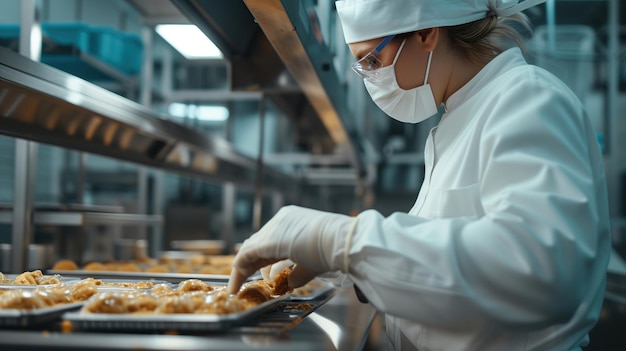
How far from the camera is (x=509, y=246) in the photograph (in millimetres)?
1053

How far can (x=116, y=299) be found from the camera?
1073 millimetres

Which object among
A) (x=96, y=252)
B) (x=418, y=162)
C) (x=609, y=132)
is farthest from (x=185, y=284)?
(x=418, y=162)

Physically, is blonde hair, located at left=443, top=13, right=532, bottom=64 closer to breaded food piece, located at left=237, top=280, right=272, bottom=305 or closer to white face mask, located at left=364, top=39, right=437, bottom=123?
white face mask, located at left=364, top=39, right=437, bottom=123

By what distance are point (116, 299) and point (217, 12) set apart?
114 centimetres

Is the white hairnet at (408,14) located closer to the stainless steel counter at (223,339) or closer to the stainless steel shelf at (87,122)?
the stainless steel counter at (223,339)

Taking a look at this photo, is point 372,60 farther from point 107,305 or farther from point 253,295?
point 107,305

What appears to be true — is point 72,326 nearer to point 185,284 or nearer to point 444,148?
point 185,284

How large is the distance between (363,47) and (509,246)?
27.6 inches

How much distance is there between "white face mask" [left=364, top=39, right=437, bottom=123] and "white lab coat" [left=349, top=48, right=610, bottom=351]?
0.98 feet

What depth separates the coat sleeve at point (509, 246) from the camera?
1048 millimetres

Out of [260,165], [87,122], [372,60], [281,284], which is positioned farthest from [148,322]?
[260,165]

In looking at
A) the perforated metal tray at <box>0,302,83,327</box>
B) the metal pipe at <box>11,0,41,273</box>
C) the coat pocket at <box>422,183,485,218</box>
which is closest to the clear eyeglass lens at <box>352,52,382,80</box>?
the coat pocket at <box>422,183,485,218</box>

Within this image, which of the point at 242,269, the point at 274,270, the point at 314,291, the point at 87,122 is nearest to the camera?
the point at 242,269

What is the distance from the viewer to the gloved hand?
1.17 meters
